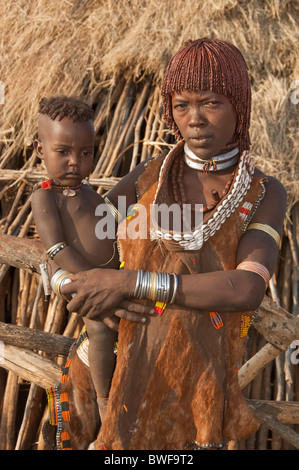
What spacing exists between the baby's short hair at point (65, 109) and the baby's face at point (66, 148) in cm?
2

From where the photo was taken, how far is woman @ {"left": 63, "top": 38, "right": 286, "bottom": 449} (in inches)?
74.3

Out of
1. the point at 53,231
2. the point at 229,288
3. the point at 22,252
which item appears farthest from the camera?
the point at 22,252

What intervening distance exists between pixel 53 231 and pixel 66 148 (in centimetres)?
31

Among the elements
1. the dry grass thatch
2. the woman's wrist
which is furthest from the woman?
the dry grass thatch

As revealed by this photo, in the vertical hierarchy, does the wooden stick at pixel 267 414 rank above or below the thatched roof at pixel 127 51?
below

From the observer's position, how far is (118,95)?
4.96 m

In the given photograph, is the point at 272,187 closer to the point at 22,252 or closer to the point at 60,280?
the point at 60,280

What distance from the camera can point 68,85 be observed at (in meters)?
4.77

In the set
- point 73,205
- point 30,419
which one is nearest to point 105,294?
point 73,205

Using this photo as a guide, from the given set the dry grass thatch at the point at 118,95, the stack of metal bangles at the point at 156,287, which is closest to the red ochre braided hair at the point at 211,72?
the stack of metal bangles at the point at 156,287

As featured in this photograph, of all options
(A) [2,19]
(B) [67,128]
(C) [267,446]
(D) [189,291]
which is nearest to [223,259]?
(D) [189,291]

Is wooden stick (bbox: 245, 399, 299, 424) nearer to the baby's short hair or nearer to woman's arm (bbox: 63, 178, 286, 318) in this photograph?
woman's arm (bbox: 63, 178, 286, 318)

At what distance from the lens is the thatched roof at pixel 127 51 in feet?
15.5

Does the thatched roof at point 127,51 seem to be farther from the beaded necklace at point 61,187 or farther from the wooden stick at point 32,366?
the beaded necklace at point 61,187
